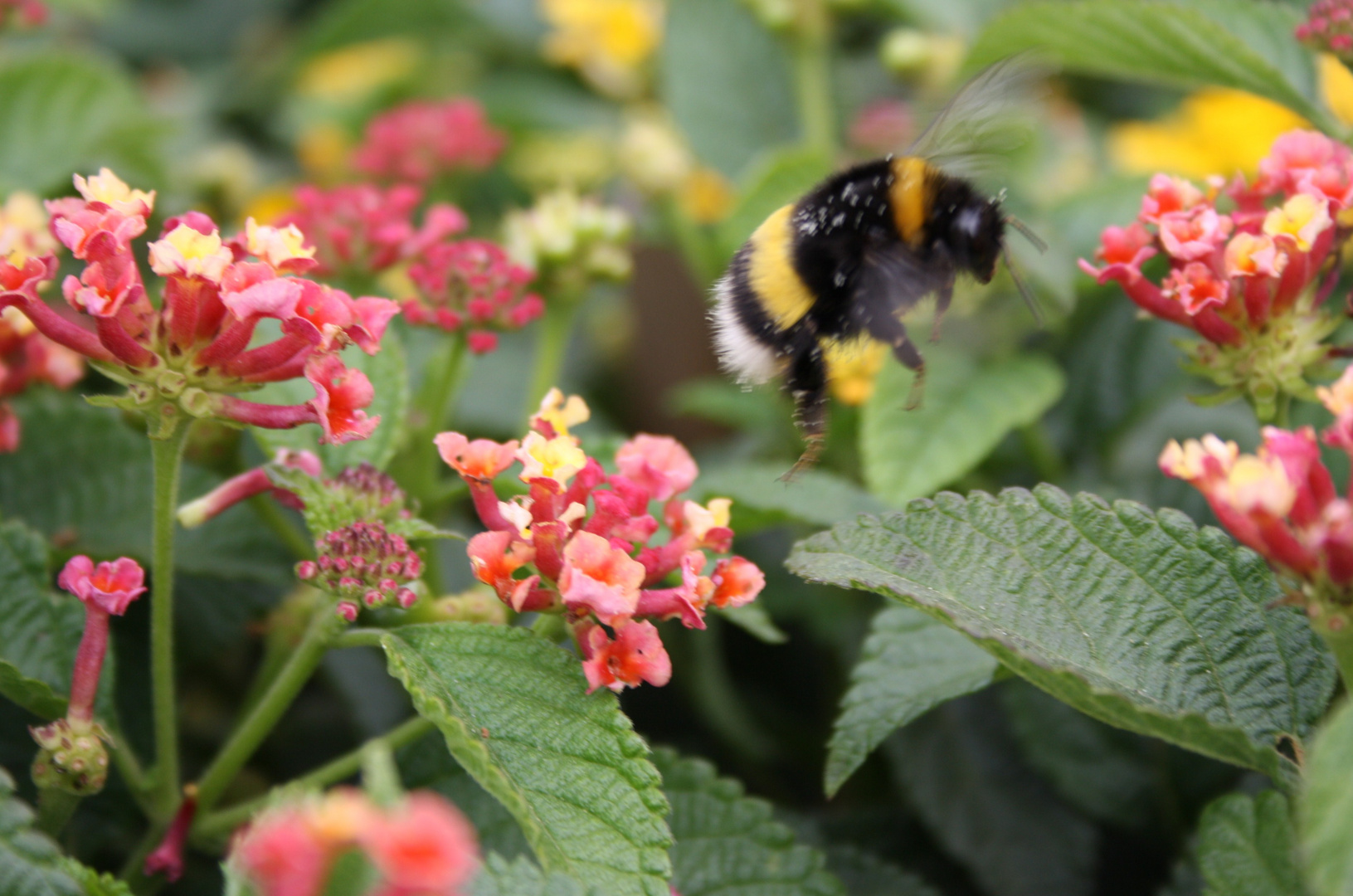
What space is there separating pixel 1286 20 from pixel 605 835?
1.02m

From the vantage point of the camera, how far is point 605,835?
70cm

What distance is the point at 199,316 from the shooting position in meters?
0.77

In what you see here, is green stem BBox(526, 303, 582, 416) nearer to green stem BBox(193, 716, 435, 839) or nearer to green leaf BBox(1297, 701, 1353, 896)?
green stem BBox(193, 716, 435, 839)

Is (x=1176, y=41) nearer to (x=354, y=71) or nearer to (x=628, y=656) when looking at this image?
(x=628, y=656)

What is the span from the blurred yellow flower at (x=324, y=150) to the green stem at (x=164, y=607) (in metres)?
0.90

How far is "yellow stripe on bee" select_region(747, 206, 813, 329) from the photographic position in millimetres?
857

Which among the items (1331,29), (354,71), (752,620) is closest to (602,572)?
(752,620)

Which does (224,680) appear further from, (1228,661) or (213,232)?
(1228,661)

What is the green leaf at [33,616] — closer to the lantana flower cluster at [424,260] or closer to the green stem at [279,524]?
the green stem at [279,524]

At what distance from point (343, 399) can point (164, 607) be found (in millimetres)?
203

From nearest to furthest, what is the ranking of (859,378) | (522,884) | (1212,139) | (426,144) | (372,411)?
(522,884), (372,411), (859,378), (426,144), (1212,139)

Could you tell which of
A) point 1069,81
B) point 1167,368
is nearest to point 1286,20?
point 1167,368

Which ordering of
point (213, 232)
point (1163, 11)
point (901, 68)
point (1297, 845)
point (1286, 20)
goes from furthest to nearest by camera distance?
point (901, 68) → point (1286, 20) → point (1163, 11) → point (213, 232) → point (1297, 845)

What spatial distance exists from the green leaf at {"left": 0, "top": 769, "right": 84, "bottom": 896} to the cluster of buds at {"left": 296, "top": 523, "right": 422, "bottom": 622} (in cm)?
21
